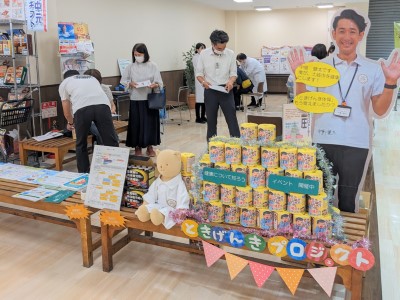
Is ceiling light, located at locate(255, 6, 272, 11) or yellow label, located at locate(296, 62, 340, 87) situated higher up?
ceiling light, located at locate(255, 6, 272, 11)

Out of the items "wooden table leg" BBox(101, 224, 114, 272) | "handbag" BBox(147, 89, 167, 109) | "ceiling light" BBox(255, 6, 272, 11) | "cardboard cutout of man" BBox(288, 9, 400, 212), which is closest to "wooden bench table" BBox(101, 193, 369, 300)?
"wooden table leg" BBox(101, 224, 114, 272)

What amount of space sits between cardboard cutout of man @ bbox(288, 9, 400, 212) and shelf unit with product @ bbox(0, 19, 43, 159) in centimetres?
366

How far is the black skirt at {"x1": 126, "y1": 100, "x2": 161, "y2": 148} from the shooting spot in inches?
220

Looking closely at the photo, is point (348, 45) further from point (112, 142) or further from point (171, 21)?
point (171, 21)

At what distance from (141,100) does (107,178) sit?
2957mm

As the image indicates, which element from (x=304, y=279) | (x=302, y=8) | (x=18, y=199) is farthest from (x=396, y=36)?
(x=18, y=199)

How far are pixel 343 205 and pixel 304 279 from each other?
1.72 feet

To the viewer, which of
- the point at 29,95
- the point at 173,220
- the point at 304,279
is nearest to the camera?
the point at 173,220

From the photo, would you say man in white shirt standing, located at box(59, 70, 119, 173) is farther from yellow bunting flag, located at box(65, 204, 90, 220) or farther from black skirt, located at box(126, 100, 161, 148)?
yellow bunting flag, located at box(65, 204, 90, 220)

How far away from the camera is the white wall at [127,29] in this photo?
6137 mm

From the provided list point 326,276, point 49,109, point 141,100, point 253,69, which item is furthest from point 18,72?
point 253,69

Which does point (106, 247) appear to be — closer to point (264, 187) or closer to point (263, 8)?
point (264, 187)

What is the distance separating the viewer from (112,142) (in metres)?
4.52

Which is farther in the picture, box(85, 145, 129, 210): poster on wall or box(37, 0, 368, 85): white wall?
box(37, 0, 368, 85): white wall
